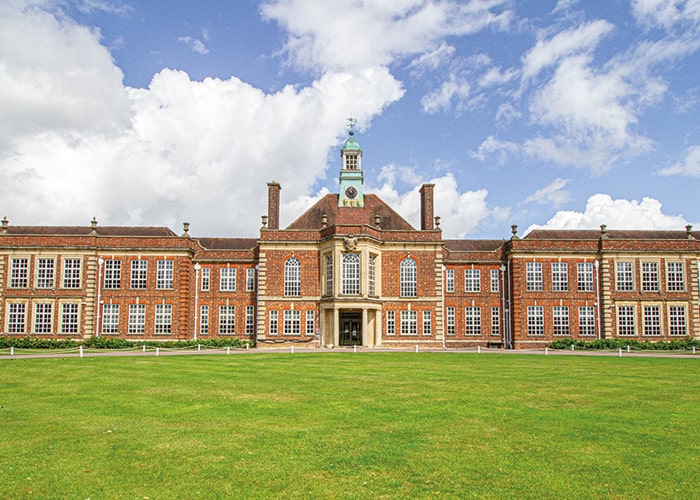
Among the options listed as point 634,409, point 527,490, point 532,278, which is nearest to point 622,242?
point 532,278

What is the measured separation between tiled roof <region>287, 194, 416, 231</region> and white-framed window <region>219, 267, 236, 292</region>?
5.89 metres

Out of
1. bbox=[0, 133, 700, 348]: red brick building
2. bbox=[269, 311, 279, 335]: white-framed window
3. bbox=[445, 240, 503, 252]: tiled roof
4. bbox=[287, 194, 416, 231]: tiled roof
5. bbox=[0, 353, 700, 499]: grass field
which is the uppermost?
bbox=[287, 194, 416, 231]: tiled roof

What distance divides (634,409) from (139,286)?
38642mm

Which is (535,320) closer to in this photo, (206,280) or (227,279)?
(227,279)

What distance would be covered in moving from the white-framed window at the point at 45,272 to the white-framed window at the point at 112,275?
13.2ft

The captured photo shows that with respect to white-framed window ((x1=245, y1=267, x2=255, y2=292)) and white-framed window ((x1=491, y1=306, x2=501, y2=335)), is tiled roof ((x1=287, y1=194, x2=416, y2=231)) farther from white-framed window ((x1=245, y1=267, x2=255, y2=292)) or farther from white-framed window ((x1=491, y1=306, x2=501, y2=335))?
white-framed window ((x1=491, y1=306, x2=501, y2=335))

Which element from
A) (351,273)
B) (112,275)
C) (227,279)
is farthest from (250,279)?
(112,275)

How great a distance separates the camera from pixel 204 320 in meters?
45.4

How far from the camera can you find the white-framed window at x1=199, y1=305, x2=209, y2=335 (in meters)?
45.2

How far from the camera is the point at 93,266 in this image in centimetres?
4403

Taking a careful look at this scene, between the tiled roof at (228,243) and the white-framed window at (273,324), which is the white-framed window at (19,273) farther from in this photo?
the white-framed window at (273,324)

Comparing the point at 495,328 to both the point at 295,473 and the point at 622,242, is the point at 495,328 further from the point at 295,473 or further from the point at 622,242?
the point at 295,473

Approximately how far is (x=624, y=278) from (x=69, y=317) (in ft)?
140

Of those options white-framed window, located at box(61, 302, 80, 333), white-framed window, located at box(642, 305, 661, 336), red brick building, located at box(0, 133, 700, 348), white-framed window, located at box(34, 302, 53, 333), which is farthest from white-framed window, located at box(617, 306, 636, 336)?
white-framed window, located at box(34, 302, 53, 333)
